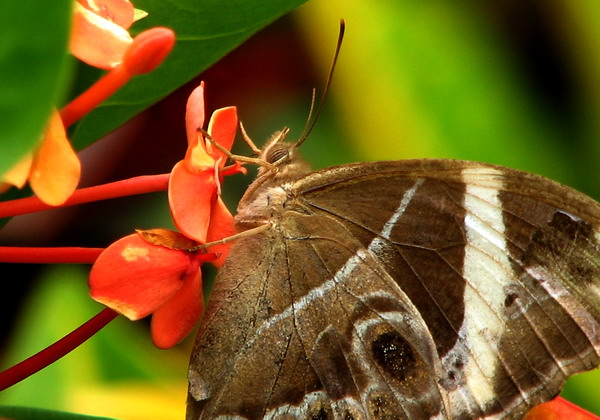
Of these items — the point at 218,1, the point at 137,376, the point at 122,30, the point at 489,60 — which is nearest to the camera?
the point at 122,30

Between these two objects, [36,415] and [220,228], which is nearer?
[36,415]

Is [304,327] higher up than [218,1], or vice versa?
[218,1]

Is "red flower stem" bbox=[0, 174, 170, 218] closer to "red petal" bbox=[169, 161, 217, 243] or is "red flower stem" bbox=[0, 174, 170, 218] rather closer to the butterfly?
"red petal" bbox=[169, 161, 217, 243]

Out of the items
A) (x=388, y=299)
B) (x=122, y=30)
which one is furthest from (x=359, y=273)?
(x=122, y=30)

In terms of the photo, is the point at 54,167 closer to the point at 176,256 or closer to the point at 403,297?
the point at 176,256

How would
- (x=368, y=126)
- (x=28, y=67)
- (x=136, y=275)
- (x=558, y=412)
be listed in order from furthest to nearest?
(x=368, y=126)
(x=558, y=412)
(x=136, y=275)
(x=28, y=67)

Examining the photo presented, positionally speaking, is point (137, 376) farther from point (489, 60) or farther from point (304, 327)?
point (489, 60)

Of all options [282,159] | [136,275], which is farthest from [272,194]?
[136,275]
